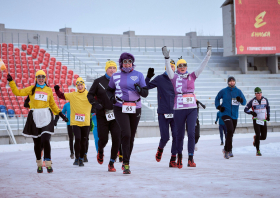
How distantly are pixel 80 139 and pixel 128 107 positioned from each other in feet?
7.36

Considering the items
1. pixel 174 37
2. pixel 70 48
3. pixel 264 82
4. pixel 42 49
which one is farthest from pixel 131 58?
pixel 174 37

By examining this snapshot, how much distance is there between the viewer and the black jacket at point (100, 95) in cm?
809

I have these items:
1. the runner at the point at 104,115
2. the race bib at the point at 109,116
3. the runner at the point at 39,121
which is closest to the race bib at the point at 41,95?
the runner at the point at 39,121

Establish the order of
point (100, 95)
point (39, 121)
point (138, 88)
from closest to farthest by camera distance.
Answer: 1. point (138, 88)
2. point (39, 121)
3. point (100, 95)

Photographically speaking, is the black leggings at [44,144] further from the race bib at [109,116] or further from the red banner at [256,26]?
the red banner at [256,26]

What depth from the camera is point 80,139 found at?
8867 mm

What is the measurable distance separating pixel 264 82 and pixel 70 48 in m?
14.7

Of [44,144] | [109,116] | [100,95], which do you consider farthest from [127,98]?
[44,144]

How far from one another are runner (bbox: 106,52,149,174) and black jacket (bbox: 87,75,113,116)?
2.88 ft

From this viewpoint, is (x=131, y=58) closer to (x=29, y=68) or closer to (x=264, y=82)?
(x=29, y=68)

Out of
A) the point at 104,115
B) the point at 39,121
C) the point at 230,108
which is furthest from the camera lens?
the point at 230,108

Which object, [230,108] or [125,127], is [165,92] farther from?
[230,108]

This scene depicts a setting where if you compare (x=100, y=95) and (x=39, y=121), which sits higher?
(x=100, y=95)

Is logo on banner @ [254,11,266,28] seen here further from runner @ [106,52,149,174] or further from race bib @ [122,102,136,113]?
race bib @ [122,102,136,113]
